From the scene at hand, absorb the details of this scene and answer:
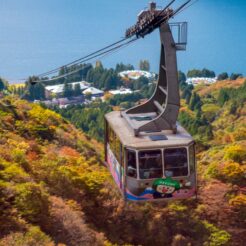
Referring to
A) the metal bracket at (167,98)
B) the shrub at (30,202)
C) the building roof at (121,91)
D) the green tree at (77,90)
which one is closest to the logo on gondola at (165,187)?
the metal bracket at (167,98)

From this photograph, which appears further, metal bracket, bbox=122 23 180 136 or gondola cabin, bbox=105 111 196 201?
metal bracket, bbox=122 23 180 136

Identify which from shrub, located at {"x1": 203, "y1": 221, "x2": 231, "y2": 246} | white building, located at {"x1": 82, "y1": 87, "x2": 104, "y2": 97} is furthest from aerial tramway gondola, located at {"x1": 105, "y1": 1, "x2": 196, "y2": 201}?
white building, located at {"x1": 82, "y1": 87, "x2": 104, "y2": 97}

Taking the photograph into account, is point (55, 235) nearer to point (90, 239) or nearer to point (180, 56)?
point (90, 239)

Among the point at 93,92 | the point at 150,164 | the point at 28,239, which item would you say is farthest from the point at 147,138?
the point at 93,92

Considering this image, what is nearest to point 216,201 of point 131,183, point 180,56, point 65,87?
point 131,183

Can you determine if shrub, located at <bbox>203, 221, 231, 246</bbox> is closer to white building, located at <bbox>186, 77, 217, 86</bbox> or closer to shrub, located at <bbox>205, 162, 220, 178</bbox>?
shrub, located at <bbox>205, 162, 220, 178</bbox>

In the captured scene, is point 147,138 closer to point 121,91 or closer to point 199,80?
point 121,91

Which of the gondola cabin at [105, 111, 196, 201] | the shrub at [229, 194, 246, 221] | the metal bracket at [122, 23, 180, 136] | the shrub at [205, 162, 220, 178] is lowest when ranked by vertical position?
the shrub at [229, 194, 246, 221]
